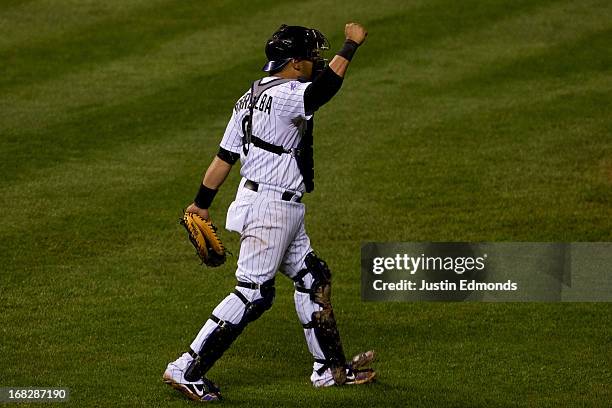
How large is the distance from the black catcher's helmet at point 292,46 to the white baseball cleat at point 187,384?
173 centimetres

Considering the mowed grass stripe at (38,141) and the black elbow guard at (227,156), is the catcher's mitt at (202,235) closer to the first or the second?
the black elbow guard at (227,156)

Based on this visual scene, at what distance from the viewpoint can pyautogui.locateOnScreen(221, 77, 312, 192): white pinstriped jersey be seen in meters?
6.85

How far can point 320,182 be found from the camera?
11.5m

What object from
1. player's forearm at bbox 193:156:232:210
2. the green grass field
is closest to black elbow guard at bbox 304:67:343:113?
player's forearm at bbox 193:156:232:210

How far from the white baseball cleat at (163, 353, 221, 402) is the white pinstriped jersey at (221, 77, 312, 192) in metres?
1.10

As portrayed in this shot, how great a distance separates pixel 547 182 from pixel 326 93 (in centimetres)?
533

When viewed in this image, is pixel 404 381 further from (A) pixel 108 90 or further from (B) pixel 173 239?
(A) pixel 108 90

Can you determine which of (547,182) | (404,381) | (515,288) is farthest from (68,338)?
(547,182)

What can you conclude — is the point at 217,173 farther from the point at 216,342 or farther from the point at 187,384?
the point at 187,384

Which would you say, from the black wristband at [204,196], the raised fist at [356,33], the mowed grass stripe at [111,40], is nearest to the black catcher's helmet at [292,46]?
the raised fist at [356,33]

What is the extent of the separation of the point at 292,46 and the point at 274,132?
492 millimetres

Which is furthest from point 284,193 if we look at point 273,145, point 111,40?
point 111,40

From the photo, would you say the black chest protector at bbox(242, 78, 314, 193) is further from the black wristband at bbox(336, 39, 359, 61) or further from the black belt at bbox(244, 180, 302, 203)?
the black wristband at bbox(336, 39, 359, 61)

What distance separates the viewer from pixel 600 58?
587 inches
